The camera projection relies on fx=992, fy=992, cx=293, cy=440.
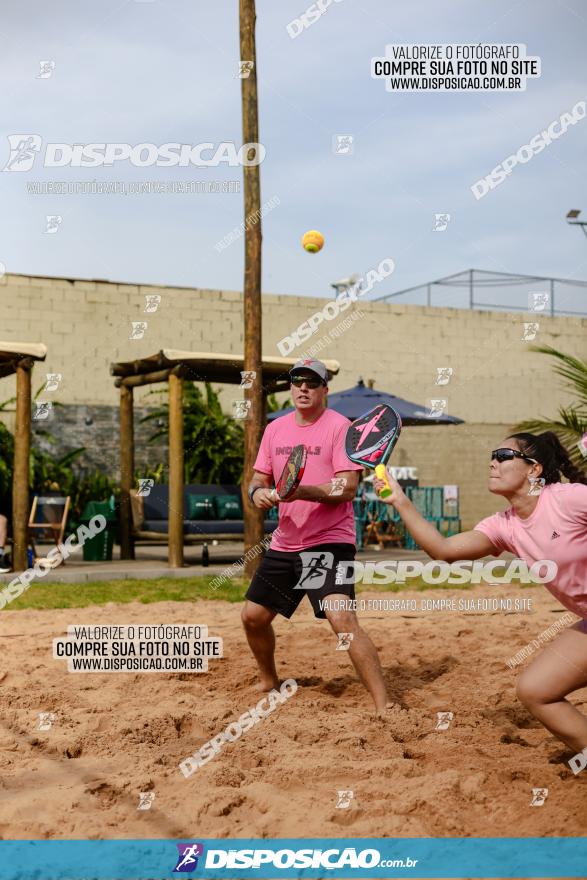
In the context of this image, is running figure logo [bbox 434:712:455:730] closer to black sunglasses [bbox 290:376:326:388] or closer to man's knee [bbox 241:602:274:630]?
man's knee [bbox 241:602:274:630]

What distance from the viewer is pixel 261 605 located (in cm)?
562

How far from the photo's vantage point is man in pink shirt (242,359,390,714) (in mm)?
5320

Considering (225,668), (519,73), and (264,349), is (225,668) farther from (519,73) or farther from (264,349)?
(264,349)

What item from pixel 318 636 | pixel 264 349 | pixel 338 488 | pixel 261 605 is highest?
pixel 264 349

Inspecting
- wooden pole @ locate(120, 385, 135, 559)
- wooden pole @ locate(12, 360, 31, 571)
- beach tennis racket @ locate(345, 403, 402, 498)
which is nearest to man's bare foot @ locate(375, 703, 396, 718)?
beach tennis racket @ locate(345, 403, 402, 498)

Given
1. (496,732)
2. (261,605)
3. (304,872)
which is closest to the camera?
(304,872)

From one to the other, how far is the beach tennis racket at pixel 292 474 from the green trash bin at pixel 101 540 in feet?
29.9

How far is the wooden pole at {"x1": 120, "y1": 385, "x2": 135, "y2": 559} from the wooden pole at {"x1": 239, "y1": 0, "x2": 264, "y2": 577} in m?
3.09

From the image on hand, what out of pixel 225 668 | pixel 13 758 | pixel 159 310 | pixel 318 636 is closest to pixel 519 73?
pixel 318 636

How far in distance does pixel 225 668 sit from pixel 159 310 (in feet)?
46.8

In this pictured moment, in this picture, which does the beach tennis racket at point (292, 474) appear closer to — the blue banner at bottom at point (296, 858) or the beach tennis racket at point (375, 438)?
the beach tennis racket at point (375, 438)

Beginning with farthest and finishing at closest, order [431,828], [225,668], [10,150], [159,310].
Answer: [159,310]
[10,150]
[225,668]
[431,828]

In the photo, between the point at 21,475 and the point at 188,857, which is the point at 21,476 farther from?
the point at 188,857

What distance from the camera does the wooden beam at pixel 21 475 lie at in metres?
11.9
